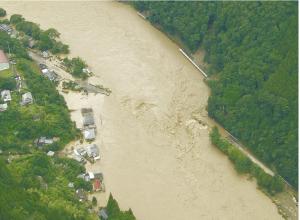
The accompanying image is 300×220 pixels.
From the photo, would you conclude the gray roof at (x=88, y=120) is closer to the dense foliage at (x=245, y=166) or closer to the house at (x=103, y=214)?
the dense foliage at (x=245, y=166)

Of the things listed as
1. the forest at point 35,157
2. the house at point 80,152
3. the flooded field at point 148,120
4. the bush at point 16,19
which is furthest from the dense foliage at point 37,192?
the bush at point 16,19

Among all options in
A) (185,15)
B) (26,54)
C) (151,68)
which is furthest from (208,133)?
(26,54)

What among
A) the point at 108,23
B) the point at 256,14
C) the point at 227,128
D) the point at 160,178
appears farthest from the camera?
the point at 108,23

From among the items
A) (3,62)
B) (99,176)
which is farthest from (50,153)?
(3,62)

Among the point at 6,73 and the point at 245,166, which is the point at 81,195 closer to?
the point at 245,166

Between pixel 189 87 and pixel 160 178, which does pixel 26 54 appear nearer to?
pixel 189 87
